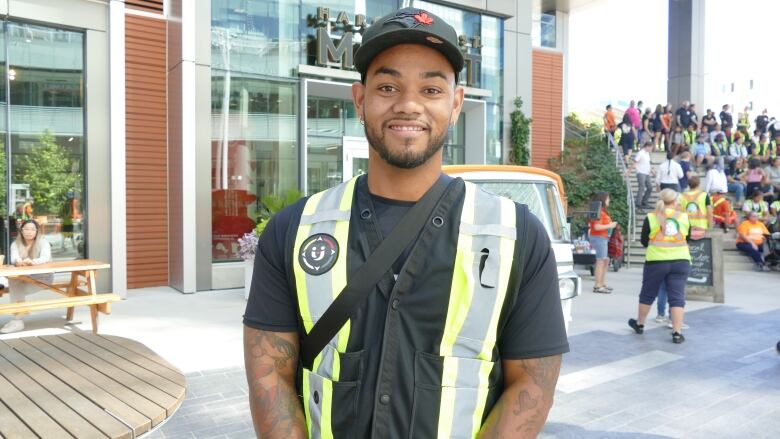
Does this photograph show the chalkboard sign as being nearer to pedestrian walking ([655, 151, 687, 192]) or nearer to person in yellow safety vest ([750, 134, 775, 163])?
pedestrian walking ([655, 151, 687, 192])

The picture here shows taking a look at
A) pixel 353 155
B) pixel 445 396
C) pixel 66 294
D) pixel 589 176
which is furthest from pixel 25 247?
pixel 589 176

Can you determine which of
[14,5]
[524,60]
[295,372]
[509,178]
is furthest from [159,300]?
[524,60]

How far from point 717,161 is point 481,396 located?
21.2 metres

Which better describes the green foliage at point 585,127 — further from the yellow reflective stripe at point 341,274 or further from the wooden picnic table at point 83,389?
the yellow reflective stripe at point 341,274

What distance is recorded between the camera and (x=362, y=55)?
1719mm

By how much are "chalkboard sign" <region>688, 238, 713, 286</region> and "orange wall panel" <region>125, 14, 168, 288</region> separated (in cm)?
1004

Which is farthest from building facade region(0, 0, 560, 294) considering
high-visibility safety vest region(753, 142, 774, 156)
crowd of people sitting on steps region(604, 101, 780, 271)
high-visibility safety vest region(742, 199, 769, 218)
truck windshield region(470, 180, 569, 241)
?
high-visibility safety vest region(753, 142, 774, 156)

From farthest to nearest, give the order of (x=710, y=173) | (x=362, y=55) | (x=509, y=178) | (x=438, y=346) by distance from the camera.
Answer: (x=710, y=173) → (x=509, y=178) → (x=362, y=55) → (x=438, y=346)

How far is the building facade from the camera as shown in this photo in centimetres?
1080

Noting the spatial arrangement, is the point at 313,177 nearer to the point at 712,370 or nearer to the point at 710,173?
the point at 712,370

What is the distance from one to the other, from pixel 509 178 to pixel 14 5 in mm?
9116

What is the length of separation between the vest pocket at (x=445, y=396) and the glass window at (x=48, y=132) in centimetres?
1093

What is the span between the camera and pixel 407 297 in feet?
5.29

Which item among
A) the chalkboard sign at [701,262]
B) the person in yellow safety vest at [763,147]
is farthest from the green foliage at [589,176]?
the chalkboard sign at [701,262]
